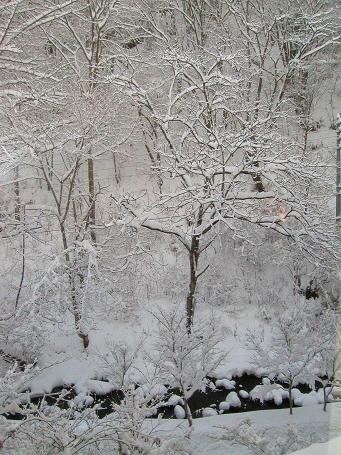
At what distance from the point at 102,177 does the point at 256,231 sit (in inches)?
270

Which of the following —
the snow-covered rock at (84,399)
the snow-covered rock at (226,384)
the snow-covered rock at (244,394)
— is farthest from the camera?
the snow-covered rock at (226,384)

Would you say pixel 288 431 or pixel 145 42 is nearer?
pixel 288 431

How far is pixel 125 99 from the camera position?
48.3ft

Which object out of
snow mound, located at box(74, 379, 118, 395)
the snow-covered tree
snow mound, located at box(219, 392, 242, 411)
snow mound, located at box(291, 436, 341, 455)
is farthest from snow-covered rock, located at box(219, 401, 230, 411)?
snow mound, located at box(291, 436, 341, 455)

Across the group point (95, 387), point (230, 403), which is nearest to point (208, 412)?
point (230, 403)

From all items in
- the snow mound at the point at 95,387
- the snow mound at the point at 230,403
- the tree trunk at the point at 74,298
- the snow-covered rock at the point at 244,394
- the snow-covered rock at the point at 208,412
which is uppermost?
the tree trunk at the point at 74,298

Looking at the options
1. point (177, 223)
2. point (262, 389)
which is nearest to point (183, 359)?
point (262, 389)

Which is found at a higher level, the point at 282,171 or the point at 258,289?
the point at 282,171

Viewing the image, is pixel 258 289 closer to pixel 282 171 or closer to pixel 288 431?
pixel 282 171

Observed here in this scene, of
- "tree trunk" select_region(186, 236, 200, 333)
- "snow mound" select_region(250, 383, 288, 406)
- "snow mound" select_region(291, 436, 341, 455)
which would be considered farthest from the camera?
"tree trunk" select_region(186, 236, 200, 333)

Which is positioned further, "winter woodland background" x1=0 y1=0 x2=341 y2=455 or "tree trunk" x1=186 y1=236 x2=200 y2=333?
"tree trunk" x1=186 y1=236 x2=200 y2=333

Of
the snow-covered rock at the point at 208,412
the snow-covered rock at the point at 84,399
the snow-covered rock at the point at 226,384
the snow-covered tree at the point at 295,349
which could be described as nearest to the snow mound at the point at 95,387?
the snow-covered rock at the point at 84,399

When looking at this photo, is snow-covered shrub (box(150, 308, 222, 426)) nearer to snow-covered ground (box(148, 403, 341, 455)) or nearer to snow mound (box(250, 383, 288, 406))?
snow-covered ground (box(148, 403, 341, 455))

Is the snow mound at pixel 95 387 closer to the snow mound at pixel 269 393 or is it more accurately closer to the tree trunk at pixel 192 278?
the tree trunk at pixel 192 278
